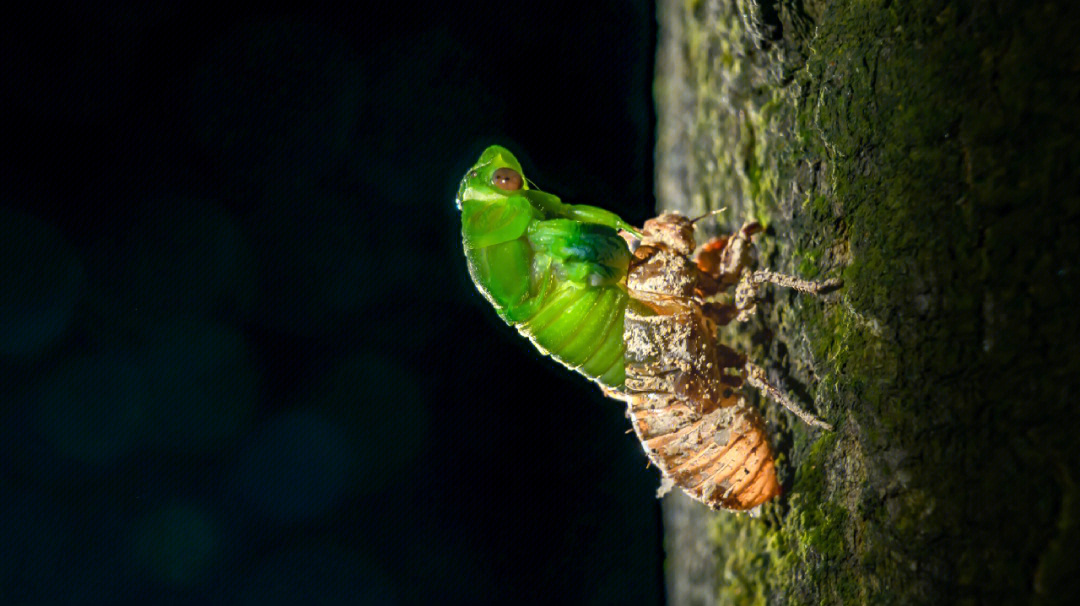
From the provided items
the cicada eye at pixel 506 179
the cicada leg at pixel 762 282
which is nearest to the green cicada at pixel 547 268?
the cicada eye at pixel 506 179

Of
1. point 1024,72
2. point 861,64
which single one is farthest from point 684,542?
point 1024,72

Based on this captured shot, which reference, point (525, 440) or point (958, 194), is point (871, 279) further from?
point (525, 440)

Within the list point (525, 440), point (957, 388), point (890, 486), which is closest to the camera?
point (957, 388)

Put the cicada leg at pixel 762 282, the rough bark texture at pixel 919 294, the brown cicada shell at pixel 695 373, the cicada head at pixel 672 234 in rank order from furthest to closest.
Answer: the cicada head at pixel 672 234 < the brown cicada shell at pixel 695 373 < the cicada leg at pixel 762 282 < the rough bark texture at pixel 919 294

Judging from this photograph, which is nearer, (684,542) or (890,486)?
(890,486)

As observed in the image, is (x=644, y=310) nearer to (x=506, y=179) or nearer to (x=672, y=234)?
(x=672, y=234)

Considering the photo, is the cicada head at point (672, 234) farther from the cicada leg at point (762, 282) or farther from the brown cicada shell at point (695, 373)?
the cicada leg at point (762, 282)

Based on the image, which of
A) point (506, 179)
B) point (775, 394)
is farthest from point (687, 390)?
point (506, 179)
